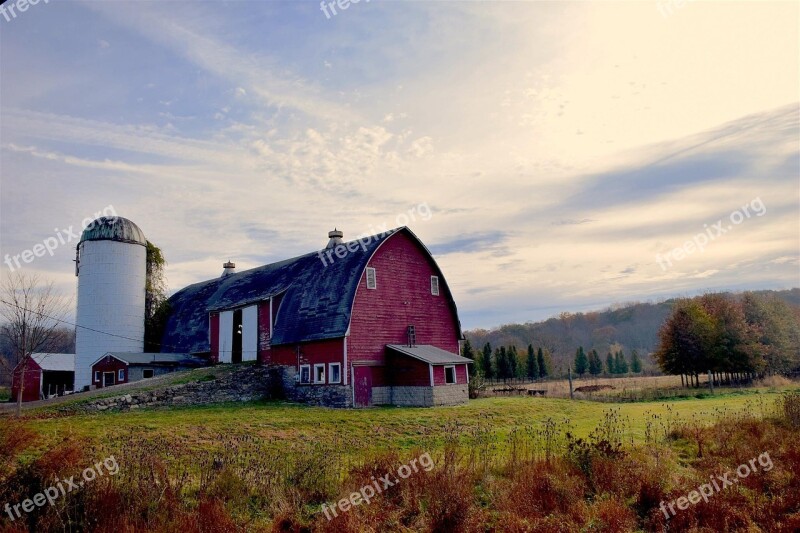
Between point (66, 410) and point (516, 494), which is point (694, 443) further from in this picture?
point (66, 410)

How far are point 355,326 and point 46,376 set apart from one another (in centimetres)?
2858

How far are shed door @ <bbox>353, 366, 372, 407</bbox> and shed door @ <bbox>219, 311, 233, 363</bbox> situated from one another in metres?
11.1

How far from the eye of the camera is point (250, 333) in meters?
Answer: 31.5

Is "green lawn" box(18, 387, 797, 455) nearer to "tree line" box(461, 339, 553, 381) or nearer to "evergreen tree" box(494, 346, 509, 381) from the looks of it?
"tree line" box(461, 339, 553, 381)

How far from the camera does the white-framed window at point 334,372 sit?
25.4 m

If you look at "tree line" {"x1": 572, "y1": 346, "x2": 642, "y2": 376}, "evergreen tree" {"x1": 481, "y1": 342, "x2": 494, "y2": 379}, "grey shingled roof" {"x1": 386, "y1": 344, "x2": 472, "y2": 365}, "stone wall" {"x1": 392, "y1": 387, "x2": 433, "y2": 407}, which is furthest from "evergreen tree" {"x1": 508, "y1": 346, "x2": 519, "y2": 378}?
"stone wall" {"x1": 392, "y1": 387, "x2": 433, "y2": 407}

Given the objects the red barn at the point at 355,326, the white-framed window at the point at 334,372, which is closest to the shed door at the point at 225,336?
the red barn at the point at 355,326

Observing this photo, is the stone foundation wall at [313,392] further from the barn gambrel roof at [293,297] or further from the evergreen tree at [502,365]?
the evergreen tree at [502,365]

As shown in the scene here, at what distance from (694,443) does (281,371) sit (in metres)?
20.0

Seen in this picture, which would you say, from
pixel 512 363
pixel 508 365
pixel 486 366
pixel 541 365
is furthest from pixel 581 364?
pixel 486 366

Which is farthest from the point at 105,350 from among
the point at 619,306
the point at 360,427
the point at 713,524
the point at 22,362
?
the point at 619,306

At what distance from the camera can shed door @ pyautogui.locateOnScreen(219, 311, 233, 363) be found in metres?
33.2

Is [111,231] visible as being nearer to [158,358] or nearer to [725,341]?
[158,358]

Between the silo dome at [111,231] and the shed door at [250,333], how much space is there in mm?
9356
